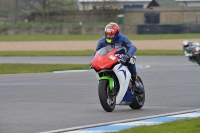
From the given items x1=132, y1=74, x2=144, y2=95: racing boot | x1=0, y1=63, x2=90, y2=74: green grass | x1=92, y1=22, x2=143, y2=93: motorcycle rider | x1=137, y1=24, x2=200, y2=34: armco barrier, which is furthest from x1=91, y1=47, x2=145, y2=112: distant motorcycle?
x1=137, y1=24, x2=200, y2=34: armco barrier

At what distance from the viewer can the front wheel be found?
36.1 feet

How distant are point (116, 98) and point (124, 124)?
174cm

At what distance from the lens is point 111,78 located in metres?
11.2

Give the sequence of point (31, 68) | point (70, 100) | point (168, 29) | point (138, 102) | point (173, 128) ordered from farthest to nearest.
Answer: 1. point (168, 29)
2. point (31, 68)
3. point (70, 100)
4. point (138, 102)
5. point (173, 128)

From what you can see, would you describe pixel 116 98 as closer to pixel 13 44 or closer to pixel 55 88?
pixel 55 88

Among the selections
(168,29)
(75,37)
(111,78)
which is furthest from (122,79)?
(75,37)

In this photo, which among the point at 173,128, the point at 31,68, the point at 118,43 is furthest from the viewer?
the point at 31,68

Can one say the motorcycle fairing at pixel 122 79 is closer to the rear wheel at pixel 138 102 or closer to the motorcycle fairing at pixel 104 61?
the motorcycle fairing at pixel 104 61

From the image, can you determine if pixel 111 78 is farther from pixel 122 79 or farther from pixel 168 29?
pixel 168 29

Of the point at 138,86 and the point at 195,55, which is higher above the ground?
the point at 138,86

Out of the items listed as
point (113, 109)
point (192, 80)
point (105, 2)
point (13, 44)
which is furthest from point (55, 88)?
point (105, 2)

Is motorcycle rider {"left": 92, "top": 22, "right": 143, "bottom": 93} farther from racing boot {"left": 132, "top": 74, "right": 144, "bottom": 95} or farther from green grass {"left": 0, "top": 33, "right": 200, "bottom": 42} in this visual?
green grass {"left": 0, "top": 33, "right": 200, "bottom": 42}

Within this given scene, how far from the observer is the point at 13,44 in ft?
149

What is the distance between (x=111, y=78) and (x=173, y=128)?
2670 millimetres
